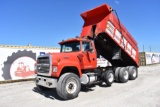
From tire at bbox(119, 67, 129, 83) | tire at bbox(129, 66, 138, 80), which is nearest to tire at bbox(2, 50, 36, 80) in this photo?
tire at bbox(119, 67, 129, 83)

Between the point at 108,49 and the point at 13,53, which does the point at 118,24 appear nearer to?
the point at 108,49

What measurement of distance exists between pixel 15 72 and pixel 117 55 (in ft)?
28.4

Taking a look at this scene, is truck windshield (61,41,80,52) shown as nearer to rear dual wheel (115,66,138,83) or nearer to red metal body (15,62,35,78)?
rear dual wheel (115,66,138,83)

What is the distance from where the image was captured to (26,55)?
619 inches

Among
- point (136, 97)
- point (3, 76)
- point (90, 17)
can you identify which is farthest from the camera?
point (3, 76)

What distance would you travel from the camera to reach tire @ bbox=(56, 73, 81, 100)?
743cm

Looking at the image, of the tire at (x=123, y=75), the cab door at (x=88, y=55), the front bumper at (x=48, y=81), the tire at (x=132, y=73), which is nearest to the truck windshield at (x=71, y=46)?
the cab door at (x=88, y=55)

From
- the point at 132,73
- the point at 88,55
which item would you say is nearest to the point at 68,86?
the point at 88,55

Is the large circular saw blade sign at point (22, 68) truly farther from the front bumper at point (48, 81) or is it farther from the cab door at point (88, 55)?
the cab door at point (88, 55)

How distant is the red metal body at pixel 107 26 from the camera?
10000mm

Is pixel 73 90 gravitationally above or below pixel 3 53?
below

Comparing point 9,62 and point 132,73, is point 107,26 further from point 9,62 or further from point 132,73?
point 9,62

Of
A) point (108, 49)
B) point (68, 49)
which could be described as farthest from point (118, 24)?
point (68, 49)

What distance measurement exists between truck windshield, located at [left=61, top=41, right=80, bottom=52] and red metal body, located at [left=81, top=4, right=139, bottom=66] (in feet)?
4.56
